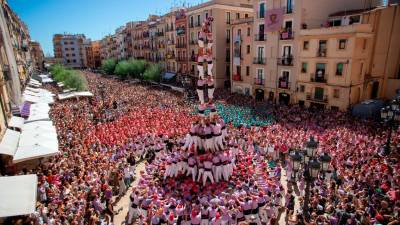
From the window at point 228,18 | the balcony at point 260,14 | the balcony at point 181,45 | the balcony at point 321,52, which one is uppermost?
the window at point 228,18

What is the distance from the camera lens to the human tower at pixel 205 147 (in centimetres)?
1385

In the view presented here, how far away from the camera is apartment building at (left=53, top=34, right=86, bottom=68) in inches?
4476

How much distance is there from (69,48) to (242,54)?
99768 mm

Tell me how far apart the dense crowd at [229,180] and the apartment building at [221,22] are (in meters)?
19.5

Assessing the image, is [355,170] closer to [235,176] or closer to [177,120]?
[235,176]

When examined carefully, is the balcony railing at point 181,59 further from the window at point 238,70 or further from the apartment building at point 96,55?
the apartment building at point 96,55

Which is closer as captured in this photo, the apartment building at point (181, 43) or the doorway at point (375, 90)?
the doorway at point (375, 90)

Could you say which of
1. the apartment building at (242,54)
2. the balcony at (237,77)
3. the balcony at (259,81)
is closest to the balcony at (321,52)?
the balcony at (259,81)

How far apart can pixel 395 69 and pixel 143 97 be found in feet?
97.7

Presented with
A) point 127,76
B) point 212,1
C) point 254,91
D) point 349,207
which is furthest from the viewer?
point 127,76

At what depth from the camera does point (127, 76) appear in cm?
6425

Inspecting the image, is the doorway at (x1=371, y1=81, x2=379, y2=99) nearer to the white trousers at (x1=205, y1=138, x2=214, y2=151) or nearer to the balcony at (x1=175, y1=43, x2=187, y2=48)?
the white trousers at (x1=205, y1=138, x2=214, y2=151)

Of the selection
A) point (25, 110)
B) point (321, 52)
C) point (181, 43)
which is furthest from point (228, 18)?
point (25, 110)

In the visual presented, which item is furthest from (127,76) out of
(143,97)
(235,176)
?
(235,176)
